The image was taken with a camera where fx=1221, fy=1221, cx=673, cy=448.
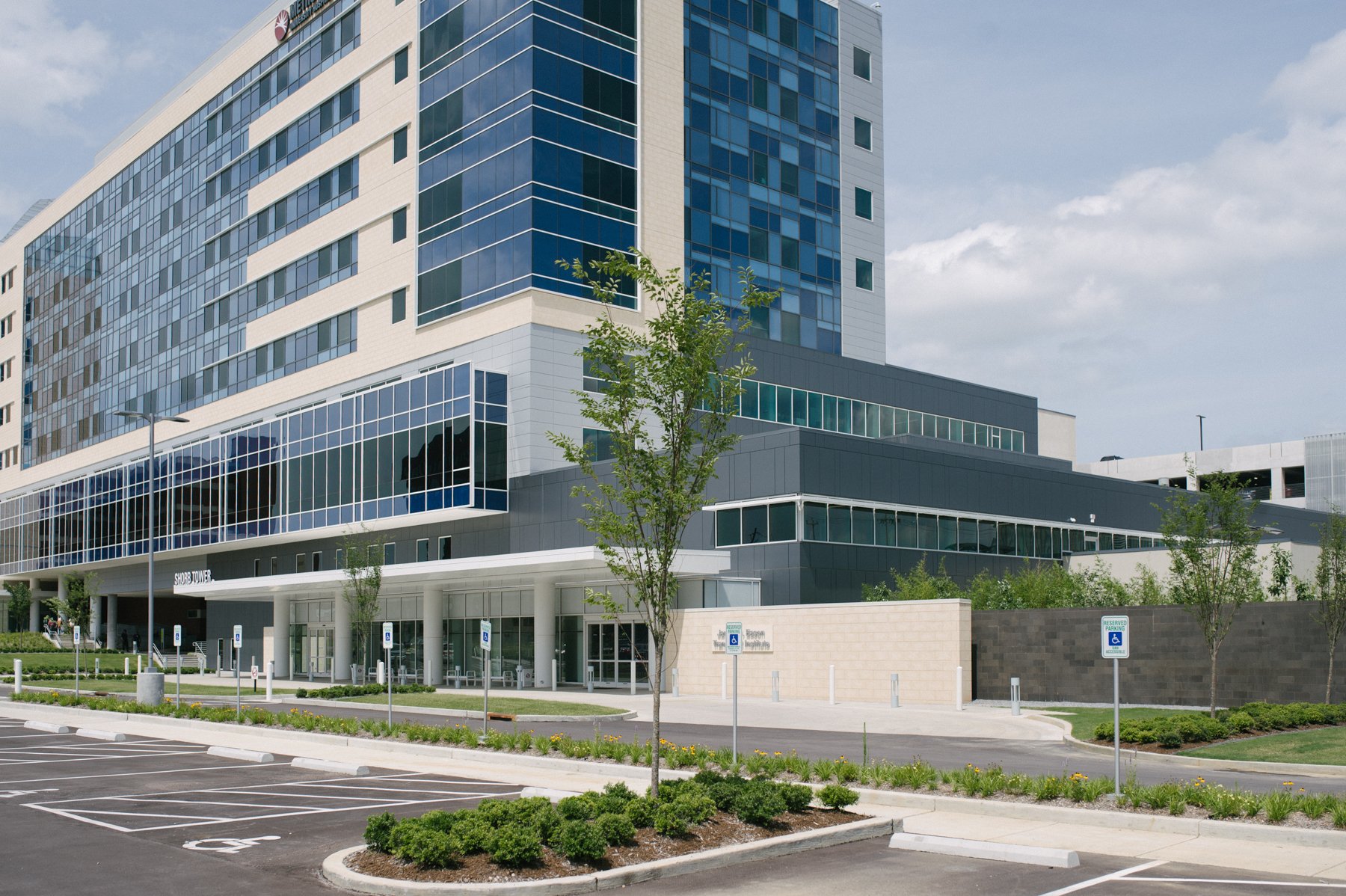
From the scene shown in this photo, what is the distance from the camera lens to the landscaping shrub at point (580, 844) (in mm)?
11820

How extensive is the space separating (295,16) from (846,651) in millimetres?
49054

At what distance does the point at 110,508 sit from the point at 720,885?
2989 inches

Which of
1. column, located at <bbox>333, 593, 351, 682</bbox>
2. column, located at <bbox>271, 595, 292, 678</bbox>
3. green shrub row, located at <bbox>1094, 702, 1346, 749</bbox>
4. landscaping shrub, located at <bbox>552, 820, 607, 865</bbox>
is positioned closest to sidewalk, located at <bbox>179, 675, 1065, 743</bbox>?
green shrub row, located at <bbox>1094, 702, 1346, 749</bbox>

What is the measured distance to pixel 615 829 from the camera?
12461mm

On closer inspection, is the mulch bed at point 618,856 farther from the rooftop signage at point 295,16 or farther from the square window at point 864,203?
the rooftop signage at point 295,16

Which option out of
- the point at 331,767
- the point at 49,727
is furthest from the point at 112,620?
the point at 331,767

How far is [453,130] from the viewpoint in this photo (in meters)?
54.2

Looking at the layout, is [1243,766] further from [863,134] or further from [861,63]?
[861,63]

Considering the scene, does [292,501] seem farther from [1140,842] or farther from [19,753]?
[1140,842]

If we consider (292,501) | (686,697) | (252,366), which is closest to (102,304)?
(252,366)

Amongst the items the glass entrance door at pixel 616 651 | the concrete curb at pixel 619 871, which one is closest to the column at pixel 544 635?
the glass entrance door at pixel 616 651

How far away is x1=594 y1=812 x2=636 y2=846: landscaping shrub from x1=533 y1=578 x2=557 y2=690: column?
34136mm

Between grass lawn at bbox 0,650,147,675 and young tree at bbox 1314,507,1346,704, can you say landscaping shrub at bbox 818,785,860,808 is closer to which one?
young tree at bbox 1314,507,1346,704

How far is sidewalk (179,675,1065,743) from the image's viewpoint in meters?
26.8
